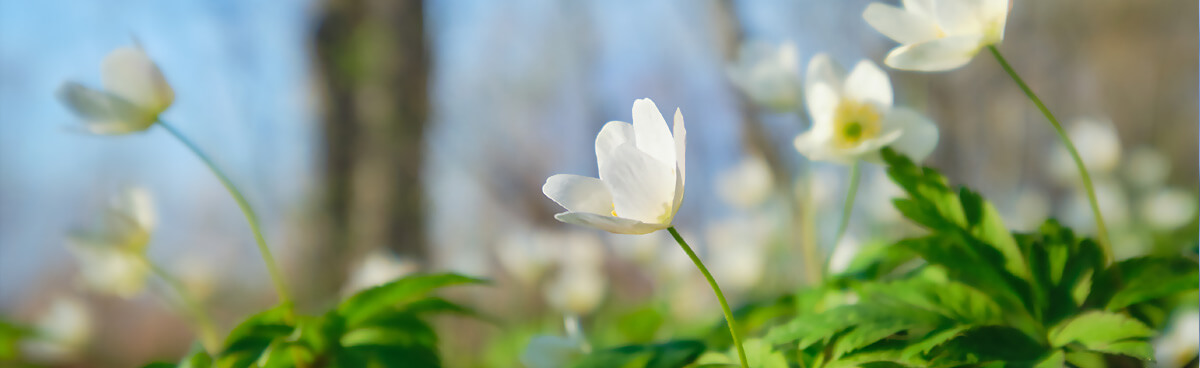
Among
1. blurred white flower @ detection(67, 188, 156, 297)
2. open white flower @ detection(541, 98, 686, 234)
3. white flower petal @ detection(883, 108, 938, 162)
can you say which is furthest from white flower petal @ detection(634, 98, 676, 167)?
blurred white flower @ detection(67, 188, 156, 297)

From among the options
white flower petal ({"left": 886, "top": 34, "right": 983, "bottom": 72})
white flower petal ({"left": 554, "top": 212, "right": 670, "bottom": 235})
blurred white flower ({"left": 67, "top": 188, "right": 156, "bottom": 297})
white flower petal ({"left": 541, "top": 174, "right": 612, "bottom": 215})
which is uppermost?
blurred white flower ({"left": 67, "top": 188, "right": 156, "bottom": 297})

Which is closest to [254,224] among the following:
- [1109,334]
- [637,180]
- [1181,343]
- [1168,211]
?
[637,180]

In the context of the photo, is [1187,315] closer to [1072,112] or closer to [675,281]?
[675,281]

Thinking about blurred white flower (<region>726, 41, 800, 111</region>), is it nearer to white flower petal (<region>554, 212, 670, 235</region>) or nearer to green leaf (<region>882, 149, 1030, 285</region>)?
green leaf (<region>882, 149, 1030, 285</region>)

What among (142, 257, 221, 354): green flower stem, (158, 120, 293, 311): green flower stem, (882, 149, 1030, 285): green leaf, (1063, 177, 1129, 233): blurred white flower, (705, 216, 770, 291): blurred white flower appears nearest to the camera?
(882, 149, 1030, 285): green leaf

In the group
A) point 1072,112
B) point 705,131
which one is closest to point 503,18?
point 705,131

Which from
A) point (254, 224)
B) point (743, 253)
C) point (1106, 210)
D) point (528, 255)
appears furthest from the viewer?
point (528, 255)

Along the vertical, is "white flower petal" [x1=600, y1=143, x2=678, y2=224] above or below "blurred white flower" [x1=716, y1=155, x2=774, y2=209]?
below

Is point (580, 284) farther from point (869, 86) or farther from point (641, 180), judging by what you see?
point (641, 180)
